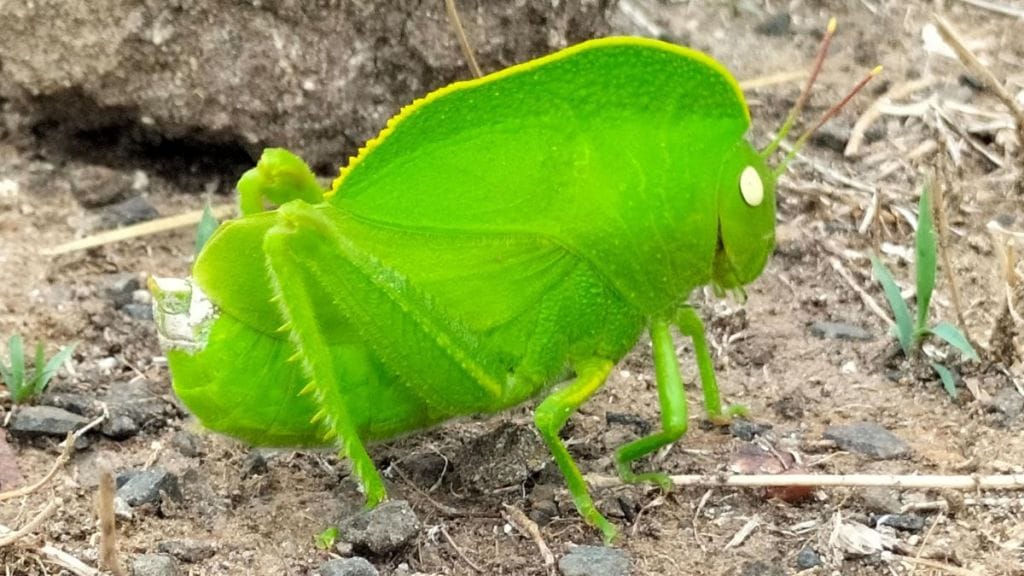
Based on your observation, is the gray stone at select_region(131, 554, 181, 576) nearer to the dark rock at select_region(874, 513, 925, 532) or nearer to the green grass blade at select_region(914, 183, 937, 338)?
the dark rock at select_region(874, 513, 925, 532)

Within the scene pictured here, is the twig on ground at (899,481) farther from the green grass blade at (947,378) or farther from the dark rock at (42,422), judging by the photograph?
the dark rock at (42,422)

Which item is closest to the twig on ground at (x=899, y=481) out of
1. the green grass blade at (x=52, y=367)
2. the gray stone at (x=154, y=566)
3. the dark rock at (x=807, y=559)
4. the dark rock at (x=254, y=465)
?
the dark rock at (x=807, y=559)

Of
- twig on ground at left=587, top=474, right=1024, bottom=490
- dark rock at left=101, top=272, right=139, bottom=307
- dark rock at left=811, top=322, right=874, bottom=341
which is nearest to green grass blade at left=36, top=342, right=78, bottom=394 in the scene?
dark rock at left=101, top=272, right=139, bottom=307

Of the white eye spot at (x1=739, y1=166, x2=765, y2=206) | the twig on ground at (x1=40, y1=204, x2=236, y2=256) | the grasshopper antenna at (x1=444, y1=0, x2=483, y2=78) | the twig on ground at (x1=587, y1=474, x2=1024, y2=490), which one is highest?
the grasshopper antenna at (x1=444, y1=0, x2=483, y2=78)

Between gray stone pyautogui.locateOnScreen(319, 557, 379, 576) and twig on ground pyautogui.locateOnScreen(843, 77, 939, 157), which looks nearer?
gray stone pyautogui.locateOnScreen(319, 557, 379, 576)

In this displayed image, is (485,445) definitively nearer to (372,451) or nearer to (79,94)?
(372,451)

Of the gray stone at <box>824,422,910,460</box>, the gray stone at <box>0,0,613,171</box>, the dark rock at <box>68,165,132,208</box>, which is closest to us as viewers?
the gray stone at <box>824,422,910,460</box>

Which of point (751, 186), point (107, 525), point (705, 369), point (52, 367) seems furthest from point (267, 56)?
point (107, 525)
